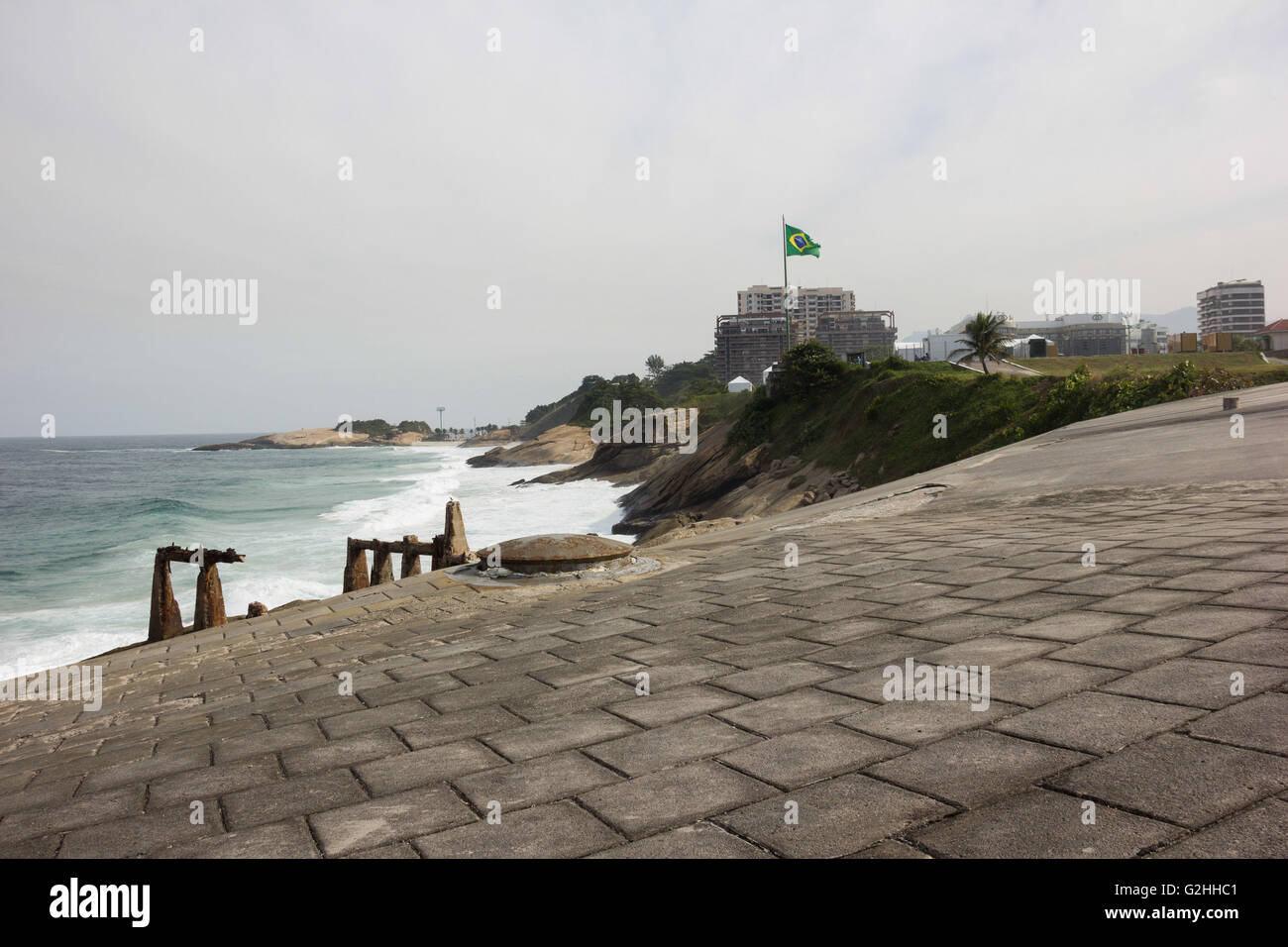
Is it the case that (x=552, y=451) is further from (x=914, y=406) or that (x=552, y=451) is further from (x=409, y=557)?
(x=409, y=557)

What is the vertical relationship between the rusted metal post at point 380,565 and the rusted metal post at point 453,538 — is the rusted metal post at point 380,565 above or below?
below

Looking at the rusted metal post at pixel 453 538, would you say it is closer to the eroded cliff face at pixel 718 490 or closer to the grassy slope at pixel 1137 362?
the eroded cliff face at pixel 718 490

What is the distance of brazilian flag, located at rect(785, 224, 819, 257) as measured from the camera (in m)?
31.4

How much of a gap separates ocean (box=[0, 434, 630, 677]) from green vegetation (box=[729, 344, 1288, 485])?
8907 mm

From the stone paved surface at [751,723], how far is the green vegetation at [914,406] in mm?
12681

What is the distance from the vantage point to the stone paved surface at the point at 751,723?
197cm

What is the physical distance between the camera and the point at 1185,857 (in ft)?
5.41

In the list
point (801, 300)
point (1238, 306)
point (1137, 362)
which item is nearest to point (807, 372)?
point (1137, 362)

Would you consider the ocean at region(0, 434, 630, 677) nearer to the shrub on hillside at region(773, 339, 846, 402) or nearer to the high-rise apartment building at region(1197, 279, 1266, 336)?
the shrub on hillside at region(773, 339, 846, 402)

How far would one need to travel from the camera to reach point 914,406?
79.2 feet

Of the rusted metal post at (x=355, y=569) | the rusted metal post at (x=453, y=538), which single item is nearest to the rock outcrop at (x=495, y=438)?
the rusted metal post at (x=355, y=569)

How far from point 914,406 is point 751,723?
76.0ft
